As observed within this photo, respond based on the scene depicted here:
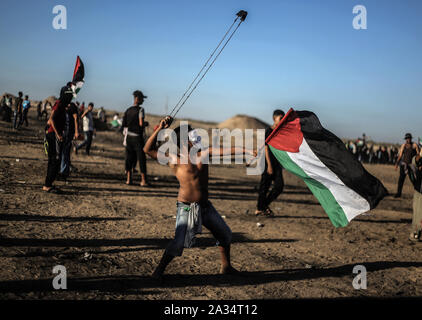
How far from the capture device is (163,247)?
18.4 feet

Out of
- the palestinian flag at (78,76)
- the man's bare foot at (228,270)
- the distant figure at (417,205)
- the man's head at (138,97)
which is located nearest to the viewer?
the man's bare foot at (228,270)

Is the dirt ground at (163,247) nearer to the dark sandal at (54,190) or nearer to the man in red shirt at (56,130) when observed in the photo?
the dark sandal at (54,190)

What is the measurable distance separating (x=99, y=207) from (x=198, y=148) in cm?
383

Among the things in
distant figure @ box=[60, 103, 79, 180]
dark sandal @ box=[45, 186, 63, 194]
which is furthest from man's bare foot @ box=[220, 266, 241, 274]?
distant figure @ box=[60, 103, 79, 180]

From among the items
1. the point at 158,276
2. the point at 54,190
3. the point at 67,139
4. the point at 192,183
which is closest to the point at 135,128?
the point at 67,139

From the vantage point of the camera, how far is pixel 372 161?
112ft

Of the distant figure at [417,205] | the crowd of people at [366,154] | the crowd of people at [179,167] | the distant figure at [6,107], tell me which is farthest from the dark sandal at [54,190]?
the crowd of people at [366,154]

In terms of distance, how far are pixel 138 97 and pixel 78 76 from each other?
174cm

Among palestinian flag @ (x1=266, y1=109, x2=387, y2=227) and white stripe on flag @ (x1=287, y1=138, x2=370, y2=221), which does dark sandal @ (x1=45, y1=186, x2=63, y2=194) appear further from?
white stripe on flag @ (x1=287, y1=138, x2=370, y2=221)

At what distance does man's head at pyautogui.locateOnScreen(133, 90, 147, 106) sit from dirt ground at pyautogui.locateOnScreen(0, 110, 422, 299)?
2.27m

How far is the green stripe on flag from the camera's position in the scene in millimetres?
5207

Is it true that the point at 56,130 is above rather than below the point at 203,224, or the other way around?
above

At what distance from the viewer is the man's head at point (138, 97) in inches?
372

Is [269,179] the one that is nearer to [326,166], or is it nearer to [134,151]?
[326,166]
